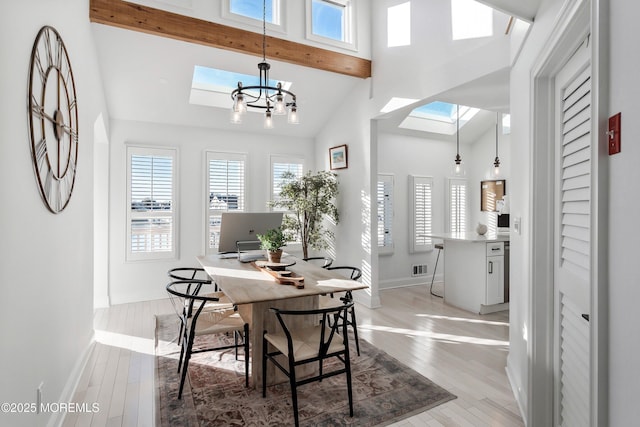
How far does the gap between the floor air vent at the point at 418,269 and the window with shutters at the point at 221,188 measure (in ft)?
10.2

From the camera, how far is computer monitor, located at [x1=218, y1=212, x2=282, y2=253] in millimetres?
3346

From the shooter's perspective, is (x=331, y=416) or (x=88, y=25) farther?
(x=88, y=25)

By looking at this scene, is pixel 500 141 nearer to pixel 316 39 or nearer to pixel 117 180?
pixel 316 39

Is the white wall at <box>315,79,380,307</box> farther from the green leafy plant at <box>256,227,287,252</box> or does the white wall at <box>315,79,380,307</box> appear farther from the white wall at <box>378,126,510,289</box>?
the green leafy plant at <box>256,227,287,252</box>

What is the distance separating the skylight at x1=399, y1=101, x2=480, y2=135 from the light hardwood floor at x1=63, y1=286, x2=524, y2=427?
299 centimetres

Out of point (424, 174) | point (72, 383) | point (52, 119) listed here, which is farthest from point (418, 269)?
point (52, 119)

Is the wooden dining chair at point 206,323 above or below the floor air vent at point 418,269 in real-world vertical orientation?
above

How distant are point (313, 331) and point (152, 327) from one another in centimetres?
231

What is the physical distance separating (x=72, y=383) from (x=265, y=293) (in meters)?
1.56

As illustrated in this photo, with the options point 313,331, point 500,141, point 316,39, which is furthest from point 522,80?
point 500,141

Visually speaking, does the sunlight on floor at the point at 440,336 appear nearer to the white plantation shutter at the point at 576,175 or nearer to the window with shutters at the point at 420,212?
the white plantation shutter at the point at 576,175

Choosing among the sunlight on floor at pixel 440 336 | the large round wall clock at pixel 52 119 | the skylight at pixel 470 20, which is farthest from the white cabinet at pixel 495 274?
the large round wall clock at pixel 52 119

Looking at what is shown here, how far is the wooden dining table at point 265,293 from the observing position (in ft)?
7.69

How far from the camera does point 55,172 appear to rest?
2.11m
